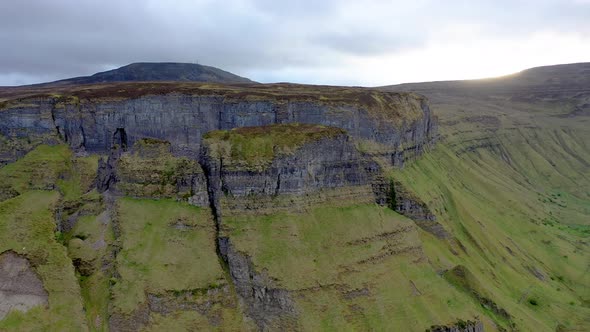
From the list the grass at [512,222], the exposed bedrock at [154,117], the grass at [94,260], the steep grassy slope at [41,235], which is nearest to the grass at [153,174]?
the grass at [94,260]

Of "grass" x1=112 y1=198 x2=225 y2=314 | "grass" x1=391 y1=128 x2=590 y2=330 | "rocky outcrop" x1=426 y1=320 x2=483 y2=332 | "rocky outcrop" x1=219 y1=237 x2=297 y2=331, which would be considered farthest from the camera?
"grass" x1=391 y1=128 x2=590 y2=330

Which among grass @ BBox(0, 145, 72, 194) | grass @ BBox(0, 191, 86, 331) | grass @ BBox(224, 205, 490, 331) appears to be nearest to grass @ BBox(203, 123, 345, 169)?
grass @ BBox(224, 205, 490, 331)

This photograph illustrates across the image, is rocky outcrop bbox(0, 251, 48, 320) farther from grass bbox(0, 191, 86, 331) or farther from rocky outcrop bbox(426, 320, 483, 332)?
rocky outcrop bbox(426, 320, 483, 332)

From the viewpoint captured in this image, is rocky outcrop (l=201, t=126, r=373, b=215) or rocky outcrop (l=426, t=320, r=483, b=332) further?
rocky outcrop (l=201, t=126, r=373, b=215)

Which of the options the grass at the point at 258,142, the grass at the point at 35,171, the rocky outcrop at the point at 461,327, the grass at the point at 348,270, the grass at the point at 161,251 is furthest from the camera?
the grass at the point at 35,171

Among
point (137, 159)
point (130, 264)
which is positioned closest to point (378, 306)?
point (130, 264)

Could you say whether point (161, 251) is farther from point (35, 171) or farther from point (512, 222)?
point (512, 222)

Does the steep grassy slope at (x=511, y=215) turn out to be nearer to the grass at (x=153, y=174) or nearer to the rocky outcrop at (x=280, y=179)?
the rocky outcrop at (x=280, y=179)
